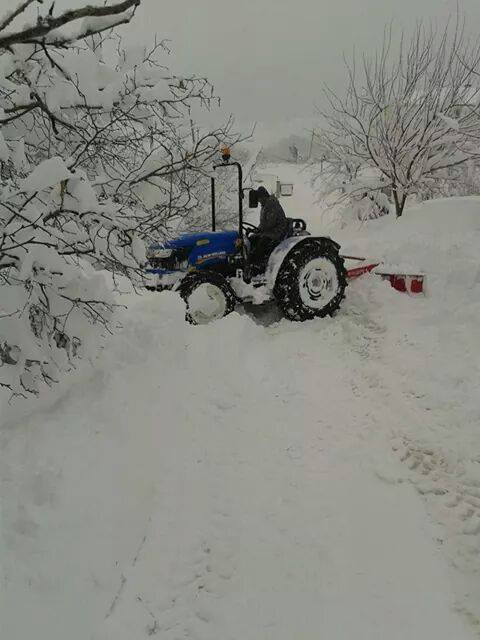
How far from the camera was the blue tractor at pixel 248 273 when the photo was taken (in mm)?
5734

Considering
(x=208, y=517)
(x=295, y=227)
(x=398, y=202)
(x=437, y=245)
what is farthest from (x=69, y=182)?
(x=398, y=202)

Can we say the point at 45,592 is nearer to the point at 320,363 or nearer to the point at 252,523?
the point at 252,523

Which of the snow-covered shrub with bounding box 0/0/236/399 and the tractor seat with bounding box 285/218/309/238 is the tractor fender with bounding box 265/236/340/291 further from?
the snow-covered shrub with bounding box 0/0/236/399

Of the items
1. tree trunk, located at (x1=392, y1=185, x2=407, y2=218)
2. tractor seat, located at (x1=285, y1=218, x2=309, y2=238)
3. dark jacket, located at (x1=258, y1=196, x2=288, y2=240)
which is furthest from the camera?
tree trunk, located at (x1=392, y1=185, x2=407, y2=218)

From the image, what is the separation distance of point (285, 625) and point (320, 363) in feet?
9.51

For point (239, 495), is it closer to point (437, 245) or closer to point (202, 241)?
point (202, 241)

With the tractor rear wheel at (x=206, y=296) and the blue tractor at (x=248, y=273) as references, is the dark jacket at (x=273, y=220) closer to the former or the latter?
the blue tractor at (x=248, y=273)

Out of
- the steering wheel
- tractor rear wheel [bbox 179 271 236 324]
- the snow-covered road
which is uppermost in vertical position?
the steering wheel

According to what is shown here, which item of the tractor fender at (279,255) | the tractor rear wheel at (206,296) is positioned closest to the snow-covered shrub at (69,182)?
the tractor rear wheel at (206,296)

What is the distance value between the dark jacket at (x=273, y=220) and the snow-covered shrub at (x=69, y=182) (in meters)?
2.20

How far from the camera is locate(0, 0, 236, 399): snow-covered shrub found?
97.0 inches

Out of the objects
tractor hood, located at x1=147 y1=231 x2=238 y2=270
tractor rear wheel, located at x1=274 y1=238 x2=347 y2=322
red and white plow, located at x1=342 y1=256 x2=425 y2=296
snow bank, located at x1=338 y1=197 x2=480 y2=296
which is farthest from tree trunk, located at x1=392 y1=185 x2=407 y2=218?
tractor hood, located at x1=147 y1=231 x2=238 y2=270

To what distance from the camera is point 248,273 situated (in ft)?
19.6

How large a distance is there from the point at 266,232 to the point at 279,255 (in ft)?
1.37
